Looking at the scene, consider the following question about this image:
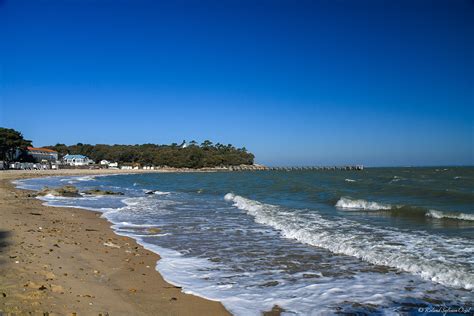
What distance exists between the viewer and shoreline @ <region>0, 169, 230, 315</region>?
17.4ft

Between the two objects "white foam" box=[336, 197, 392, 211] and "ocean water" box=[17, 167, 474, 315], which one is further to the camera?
"white foam" box=[336, 197, 392, 211]

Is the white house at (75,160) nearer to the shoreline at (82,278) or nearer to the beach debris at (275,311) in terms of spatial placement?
the shoreline at (82,278)

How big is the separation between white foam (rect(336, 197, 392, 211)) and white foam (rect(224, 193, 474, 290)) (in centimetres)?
544

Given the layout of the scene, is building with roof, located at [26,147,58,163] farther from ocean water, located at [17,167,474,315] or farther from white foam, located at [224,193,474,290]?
white foam, located at [224,193,474,290]

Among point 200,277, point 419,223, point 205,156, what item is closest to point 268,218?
point 419,223

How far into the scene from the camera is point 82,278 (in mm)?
6797

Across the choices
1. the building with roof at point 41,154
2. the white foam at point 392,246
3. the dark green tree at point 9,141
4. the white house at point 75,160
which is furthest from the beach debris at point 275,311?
the white house at point 75,160

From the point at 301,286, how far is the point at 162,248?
4.74 metres

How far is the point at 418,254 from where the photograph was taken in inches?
360

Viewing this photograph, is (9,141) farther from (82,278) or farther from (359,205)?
(82,278)

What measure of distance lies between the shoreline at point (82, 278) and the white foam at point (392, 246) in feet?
14.9

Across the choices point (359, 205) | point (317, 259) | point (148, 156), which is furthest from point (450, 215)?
point (148, 156)

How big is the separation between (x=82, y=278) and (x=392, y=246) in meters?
7.75

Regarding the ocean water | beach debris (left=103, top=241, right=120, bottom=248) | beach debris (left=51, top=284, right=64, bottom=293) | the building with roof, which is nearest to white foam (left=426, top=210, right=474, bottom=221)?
the ocean water
